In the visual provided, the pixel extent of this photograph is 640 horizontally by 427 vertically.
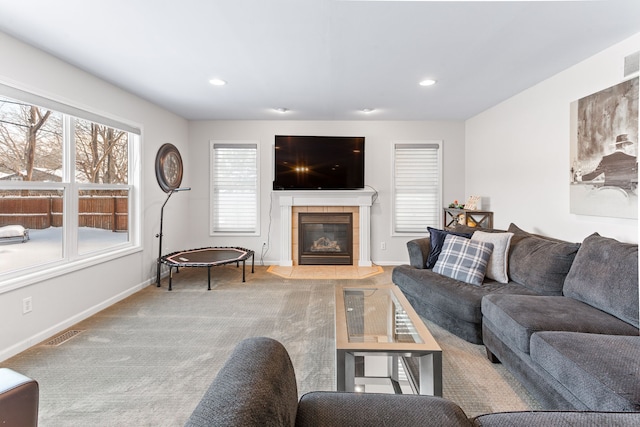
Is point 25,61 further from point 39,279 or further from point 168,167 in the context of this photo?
point 168,167

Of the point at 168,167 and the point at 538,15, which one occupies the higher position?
the point at 538,15

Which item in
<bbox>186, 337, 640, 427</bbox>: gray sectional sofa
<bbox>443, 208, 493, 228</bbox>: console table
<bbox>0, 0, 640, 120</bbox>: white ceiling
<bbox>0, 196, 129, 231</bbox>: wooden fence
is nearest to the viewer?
<bbox>186, 337, 640, 427</bbox>: gray sectional sofa

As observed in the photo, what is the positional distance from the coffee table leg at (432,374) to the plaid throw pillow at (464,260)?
1.42 meters

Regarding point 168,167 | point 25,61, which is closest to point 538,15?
point 25,61

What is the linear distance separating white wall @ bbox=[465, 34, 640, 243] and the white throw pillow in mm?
644

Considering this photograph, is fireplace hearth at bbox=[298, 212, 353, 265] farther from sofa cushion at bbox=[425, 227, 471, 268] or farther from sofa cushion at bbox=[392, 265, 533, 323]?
sofa cushion at bbox=[392, 265, 533, 323]

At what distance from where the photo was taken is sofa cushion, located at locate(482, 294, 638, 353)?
5.60 ft

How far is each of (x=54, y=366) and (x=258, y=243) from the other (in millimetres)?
3068

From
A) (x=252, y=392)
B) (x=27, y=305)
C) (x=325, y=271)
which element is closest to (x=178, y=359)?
(x=27, y=305)

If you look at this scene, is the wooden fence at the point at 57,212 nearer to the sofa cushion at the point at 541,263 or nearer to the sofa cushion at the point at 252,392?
the sofa cushion at the point at 252,392

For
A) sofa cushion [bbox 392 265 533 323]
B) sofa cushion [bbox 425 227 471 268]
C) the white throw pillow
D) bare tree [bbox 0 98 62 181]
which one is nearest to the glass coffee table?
sofa cushion [bbox 392 265 533 323]

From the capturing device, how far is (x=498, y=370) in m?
2.04

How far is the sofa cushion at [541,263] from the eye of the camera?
2.31m

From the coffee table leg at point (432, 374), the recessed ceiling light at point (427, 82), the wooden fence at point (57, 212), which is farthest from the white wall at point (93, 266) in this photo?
the recessed ceiling light at point (427, 82)
